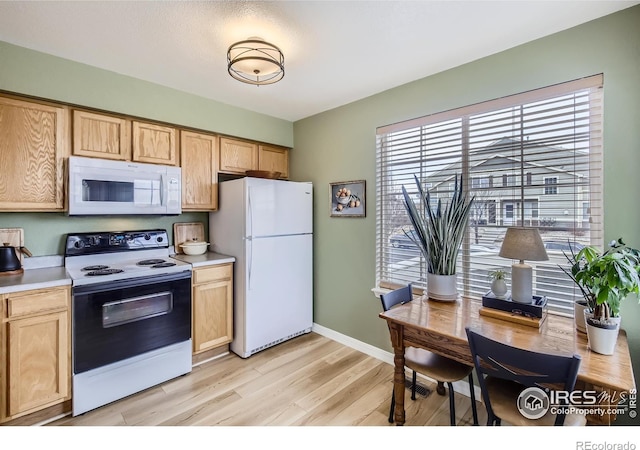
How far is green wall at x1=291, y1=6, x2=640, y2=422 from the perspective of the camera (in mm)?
1663

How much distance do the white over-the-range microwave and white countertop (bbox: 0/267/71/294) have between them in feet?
1.53

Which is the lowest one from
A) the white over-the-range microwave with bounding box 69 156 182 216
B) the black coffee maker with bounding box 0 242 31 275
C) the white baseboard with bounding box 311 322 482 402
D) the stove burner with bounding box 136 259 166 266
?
the white baseboard with bounding box 311 322 482 402

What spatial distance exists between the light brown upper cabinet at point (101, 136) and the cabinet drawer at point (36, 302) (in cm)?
107

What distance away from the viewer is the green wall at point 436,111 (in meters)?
1.66

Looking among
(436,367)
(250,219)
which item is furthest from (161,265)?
(436,367)

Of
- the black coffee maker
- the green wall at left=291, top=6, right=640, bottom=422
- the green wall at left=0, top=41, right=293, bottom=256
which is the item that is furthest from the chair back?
the black coffee maker

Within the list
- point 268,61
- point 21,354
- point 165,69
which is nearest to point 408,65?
point 268,61

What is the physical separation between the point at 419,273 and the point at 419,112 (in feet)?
4.45

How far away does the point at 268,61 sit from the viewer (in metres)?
1.93

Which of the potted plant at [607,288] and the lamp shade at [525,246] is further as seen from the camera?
the lamp shade at [525,246]

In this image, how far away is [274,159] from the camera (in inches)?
142

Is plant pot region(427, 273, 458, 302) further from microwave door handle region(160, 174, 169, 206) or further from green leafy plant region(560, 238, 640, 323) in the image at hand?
microwave door handle region(160, 174, 169, 206)

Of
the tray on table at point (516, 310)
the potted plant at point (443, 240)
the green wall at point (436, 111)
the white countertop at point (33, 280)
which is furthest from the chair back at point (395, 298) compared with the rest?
the white countertop at point (33, 280)

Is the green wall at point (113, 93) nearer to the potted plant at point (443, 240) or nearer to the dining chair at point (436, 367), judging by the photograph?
the potted plant at point (443, 240)
